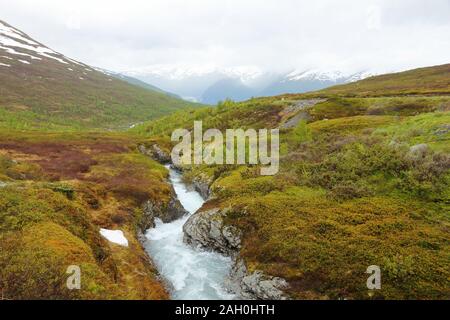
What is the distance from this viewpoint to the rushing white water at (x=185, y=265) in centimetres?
2284

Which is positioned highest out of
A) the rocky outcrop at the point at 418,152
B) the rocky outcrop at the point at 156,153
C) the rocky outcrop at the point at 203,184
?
the rocky outcrop at the point at 418,152

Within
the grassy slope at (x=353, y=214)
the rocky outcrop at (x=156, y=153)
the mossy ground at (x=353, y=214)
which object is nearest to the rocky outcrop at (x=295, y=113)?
the rocky outcrop at (x=156, y=153)

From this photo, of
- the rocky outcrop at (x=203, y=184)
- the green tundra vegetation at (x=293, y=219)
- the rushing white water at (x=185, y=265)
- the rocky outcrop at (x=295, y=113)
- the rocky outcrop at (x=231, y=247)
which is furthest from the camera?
the rocky outcrop at (x=295, y=113)

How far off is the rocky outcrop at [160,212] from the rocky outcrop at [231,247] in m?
5.44

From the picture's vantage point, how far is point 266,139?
182 feet

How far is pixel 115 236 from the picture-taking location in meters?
27.7

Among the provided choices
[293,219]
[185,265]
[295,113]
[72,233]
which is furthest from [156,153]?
[293,219]

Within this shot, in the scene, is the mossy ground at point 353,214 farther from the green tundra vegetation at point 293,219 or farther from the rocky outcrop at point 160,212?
the rocky outcrop at point 160,212

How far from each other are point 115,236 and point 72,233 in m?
5.46

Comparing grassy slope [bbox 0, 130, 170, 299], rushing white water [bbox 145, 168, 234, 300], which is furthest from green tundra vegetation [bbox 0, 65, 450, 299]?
rushing white water [bbox 145, 168, 234, 300]

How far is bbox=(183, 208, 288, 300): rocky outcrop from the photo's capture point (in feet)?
66.0

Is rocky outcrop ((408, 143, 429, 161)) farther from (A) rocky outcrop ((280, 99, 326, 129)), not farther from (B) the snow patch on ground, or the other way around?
(A) rocky outcrop ((280, 99, 326, 129))
